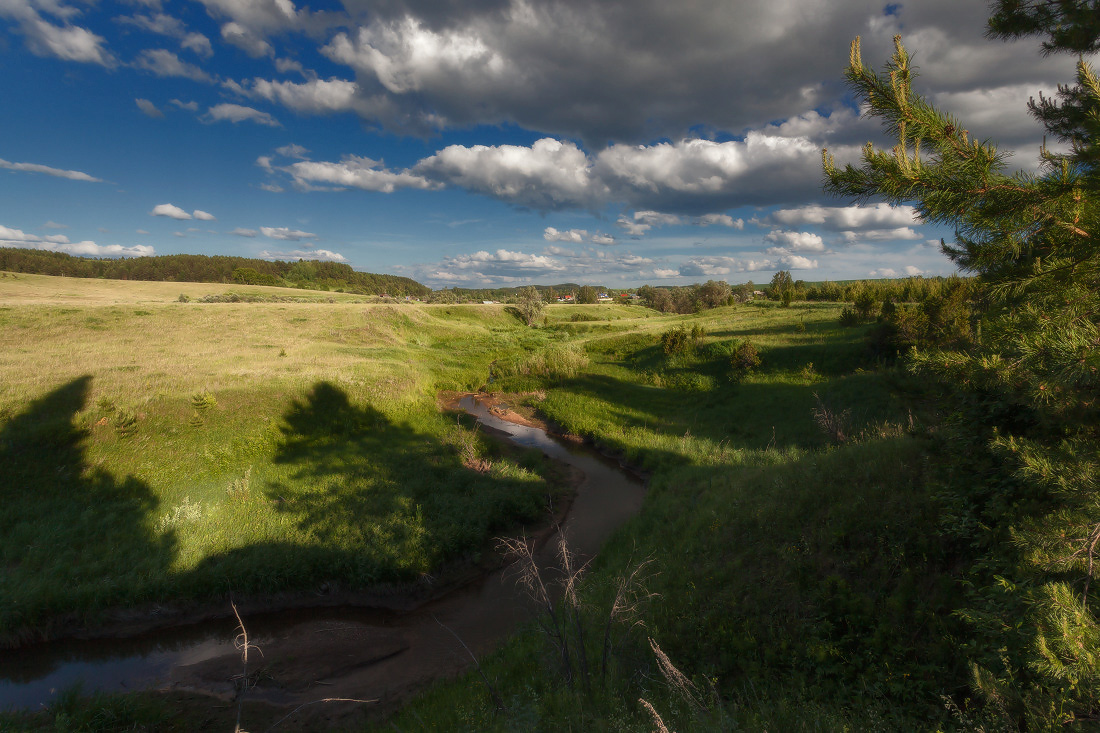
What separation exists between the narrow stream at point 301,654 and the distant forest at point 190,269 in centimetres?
11188

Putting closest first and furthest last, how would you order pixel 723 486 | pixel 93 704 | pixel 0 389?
1. pixel 93 704
2. pixel 723 486
3. pixel 0 389

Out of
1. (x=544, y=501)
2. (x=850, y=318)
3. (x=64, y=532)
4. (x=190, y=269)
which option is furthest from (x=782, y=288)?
(x=190, y=269)

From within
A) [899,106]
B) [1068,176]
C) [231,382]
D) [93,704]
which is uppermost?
[899,106]

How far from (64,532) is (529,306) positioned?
61.0m

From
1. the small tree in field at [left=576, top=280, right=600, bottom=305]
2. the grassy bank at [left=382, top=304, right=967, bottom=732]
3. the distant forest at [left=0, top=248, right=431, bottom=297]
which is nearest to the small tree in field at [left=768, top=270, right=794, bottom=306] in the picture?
the grassy bank at [left=382, top=304, right=967, bottom=732]

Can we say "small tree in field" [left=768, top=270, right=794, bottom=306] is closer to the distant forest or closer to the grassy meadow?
the grassy meadow

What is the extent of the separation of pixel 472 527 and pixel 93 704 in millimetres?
7972

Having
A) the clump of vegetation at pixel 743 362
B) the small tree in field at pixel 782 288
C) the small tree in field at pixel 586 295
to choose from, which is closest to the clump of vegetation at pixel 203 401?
the clump of vegetation at pixel 743 362

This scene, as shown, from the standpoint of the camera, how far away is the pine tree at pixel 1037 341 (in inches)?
126

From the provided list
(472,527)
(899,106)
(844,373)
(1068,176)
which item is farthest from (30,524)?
(844,373)

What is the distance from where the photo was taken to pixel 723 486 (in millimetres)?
12258

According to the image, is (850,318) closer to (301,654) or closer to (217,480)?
(301,654)

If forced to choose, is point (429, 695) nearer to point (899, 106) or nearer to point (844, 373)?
point (899, 106)

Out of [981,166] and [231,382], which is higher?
[981,166]
